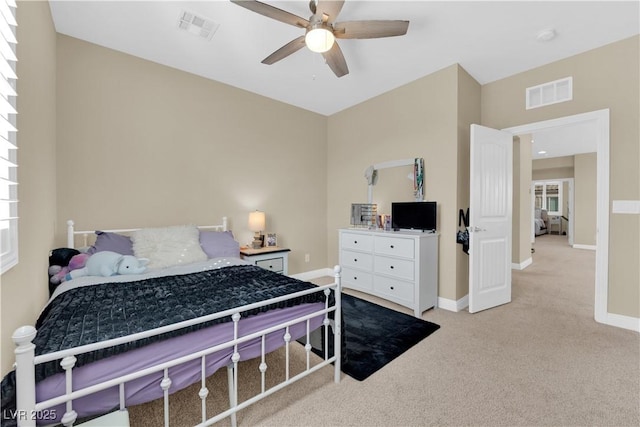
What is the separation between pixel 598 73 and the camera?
277cm

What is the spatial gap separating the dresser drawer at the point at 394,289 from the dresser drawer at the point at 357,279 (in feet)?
0.34

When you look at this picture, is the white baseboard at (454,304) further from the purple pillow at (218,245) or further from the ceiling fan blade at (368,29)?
the ceiling fan blade at (368,29)

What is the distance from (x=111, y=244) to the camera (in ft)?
8.03

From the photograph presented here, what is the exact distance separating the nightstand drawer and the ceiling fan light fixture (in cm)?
243

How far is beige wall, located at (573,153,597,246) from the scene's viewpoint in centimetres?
703

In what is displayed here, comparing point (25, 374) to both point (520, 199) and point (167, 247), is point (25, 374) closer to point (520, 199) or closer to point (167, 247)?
point (167, 247)

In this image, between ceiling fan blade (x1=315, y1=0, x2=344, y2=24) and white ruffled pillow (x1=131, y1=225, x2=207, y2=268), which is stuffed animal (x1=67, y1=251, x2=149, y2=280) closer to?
white ruffled pillow (x1=131, y1=225, x2=207, y2=268)

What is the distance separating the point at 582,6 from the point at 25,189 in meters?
4.20

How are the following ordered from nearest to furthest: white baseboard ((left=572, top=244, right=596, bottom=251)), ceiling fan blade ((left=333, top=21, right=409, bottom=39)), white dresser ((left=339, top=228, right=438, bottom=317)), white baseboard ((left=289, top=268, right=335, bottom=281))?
ceiling fan blade ((left=333, top=21, right=409, bottom=39)) < white dresser ((left=339, top=228, right=438, bottom=317)) < white baseboard ((left=289, top=268, right=335, bottom=281)) < white baseboard ((left=572, top=244, right=596, bottom=251))

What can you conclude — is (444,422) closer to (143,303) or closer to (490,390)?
(490,390)

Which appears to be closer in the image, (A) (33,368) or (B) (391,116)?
(A) (33,368)

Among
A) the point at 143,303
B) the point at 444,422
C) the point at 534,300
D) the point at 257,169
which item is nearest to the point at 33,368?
the point at 143,303

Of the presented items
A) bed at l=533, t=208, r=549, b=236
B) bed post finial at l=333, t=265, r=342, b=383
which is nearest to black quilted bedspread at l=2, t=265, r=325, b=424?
bed post finial at l=333, t=265, r=342, b=383

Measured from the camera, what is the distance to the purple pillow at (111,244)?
2.42 meters
